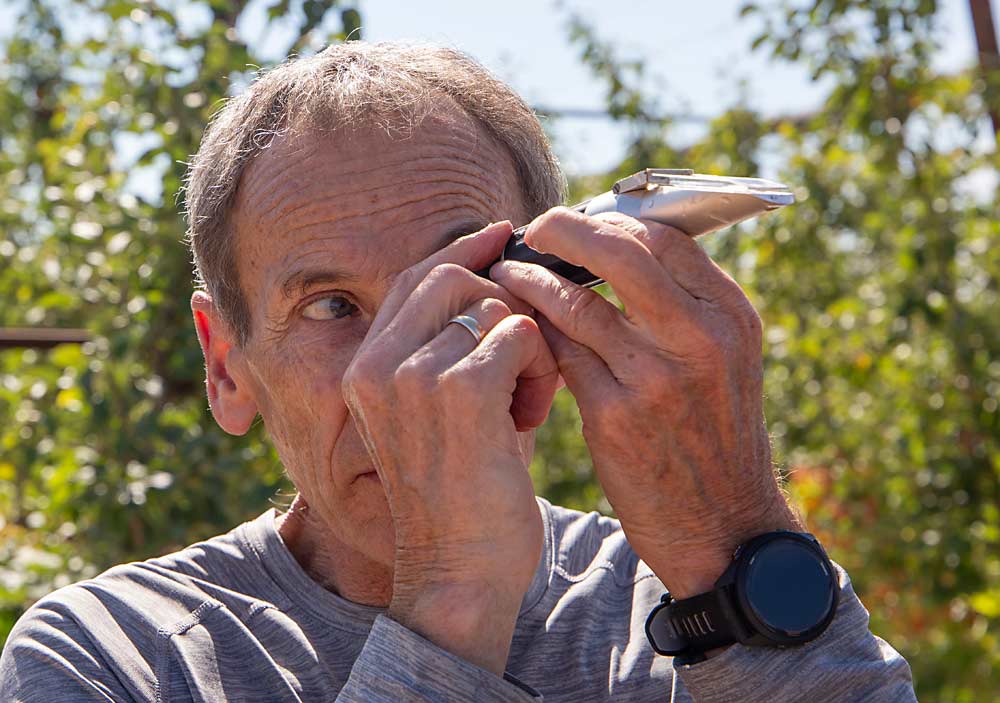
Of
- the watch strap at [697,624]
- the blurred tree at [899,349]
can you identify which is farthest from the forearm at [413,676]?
the blurred tree at [899,349]

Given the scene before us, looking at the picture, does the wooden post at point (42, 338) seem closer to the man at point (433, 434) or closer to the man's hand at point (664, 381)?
the man at point (433, 434)

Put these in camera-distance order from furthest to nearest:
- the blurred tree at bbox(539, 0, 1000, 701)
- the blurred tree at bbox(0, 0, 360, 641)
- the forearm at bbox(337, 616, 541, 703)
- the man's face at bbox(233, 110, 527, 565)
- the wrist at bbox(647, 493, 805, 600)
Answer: the blurred tree at bbox(539, 0, 1000, 701)
the blurred tree at bbox(0, 0, 360, 641)
the man's face at bbox(233, 110, 527, 565)
the wrist at bbox(647, 493, 805, 600)
the forearm at bbox(337, 616, 541, 703)

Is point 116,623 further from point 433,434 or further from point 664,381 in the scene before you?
point 664,381

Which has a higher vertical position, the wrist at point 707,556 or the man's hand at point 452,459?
the man's hand at point 452,459

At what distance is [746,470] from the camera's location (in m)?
1.82

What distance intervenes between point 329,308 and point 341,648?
0.62 m

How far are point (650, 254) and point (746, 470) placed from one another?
1.24ft

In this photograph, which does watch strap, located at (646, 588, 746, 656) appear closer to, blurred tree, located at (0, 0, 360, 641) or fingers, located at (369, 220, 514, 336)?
fingers, located at (369, 220, 514, 336)

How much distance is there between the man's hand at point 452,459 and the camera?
167cm

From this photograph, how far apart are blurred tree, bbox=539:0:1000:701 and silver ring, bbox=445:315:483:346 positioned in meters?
3.85

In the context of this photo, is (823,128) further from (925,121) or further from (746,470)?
(746,470)

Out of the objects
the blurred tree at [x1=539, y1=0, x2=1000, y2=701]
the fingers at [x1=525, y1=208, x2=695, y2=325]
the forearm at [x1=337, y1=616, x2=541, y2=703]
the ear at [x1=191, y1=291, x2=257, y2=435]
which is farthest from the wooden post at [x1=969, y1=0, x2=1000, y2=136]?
the forearm at [x1=337, y1=616, x2=541, y2=703]

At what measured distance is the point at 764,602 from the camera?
1.77 metres

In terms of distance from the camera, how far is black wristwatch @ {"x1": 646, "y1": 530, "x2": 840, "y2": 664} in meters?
1.77
